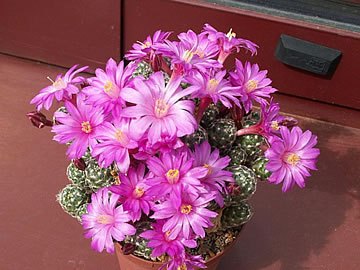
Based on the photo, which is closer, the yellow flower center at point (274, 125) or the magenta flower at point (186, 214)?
the magenta flower at point (186, 214)

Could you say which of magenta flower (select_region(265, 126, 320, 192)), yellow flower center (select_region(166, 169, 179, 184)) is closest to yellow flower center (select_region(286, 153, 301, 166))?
magenta flower (select_region(265, 126, 320, 192))

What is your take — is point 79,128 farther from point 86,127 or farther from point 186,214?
point 186,214

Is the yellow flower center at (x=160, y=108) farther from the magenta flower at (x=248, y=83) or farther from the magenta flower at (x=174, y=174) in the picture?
the magenta flower at (x=248, y=83)

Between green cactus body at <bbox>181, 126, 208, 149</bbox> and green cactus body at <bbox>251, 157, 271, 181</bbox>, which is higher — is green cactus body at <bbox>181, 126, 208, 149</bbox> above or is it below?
above

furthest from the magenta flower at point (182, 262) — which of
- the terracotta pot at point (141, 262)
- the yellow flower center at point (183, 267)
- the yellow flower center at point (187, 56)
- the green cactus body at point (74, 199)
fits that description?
the yellow flower center at point (187, 56)

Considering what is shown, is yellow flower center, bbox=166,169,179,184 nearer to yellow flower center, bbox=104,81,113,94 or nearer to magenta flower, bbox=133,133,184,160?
magenta flower, bbox=133,133,184,160

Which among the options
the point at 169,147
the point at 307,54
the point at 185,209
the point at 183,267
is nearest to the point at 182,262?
the point at 183,267
